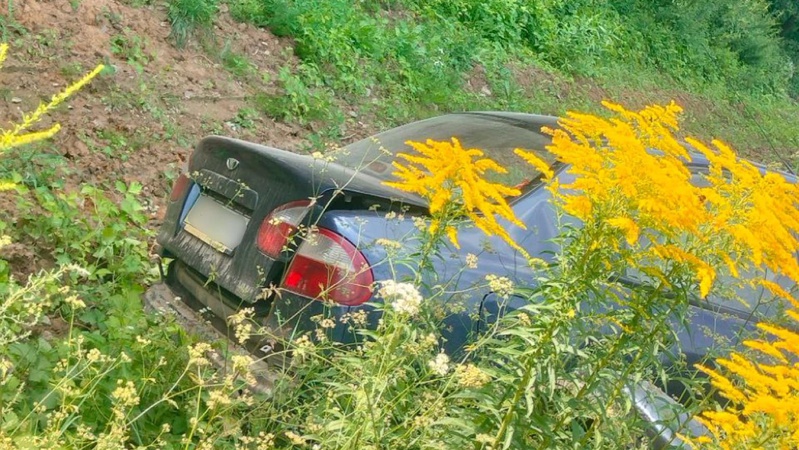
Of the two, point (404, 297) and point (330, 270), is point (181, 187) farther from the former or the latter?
point (404, 297)

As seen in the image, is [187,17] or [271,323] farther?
[187,17]

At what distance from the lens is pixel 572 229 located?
291 centimetres

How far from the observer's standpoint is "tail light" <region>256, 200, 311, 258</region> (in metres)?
3.59

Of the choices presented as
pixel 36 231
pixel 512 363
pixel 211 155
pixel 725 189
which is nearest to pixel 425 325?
pixel 512 363

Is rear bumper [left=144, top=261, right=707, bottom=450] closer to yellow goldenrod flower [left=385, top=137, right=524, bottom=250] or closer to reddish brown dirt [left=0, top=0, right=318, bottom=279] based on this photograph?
yellow goldenrod flower [left=385, top=137, right=524, bottom=250]

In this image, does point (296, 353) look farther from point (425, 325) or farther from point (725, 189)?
point (725, 189)

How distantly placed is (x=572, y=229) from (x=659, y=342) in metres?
0.47

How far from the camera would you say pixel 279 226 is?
11.9 feet

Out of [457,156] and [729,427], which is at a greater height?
[457,156]

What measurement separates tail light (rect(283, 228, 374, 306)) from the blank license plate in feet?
1.27

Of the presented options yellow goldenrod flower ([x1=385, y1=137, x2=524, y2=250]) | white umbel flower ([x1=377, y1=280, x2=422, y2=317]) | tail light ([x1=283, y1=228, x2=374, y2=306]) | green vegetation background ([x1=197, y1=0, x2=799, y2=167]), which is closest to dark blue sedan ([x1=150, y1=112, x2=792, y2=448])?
tail light ([x1=283, y1=228, x2=374, y2=306])

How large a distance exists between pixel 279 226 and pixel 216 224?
457mm

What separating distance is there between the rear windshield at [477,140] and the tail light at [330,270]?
64cm

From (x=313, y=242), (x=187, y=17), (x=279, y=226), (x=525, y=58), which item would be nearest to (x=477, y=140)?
(x=279, y=226)
